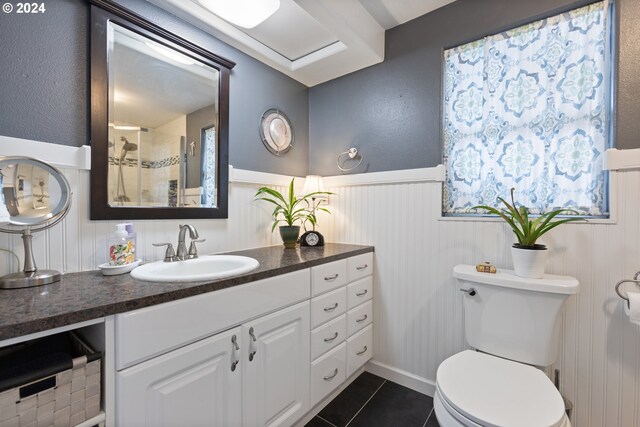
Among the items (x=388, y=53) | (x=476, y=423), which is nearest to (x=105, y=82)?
(x=388, y=53)

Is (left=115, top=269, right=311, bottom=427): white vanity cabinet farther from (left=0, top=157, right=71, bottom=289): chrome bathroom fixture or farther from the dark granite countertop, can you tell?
(left=0, top=157, right=71, bottom=289): chrome bathroom fixture

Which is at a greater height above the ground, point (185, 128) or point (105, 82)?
point (105, 82)

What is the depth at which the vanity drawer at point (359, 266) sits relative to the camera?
1.68m

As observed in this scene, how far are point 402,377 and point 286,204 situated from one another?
137 cm

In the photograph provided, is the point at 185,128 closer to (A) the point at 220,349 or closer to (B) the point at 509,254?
(A) the point at 220,349

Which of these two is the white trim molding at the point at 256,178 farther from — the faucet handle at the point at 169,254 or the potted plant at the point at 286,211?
the faucet handle at the point at 169,254

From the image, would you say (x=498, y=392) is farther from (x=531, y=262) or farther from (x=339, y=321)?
(x=339, y=321)

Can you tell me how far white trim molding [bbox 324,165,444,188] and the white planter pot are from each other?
1.92 ft

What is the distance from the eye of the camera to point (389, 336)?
184 cm

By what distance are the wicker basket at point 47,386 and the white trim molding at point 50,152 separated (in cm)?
67

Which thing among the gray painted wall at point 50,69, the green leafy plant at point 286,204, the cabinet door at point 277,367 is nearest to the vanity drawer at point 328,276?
the cabinet door at point 277,367

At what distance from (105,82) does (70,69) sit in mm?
113

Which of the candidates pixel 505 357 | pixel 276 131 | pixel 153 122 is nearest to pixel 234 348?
pixel 153 122

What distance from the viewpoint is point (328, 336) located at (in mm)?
1498
